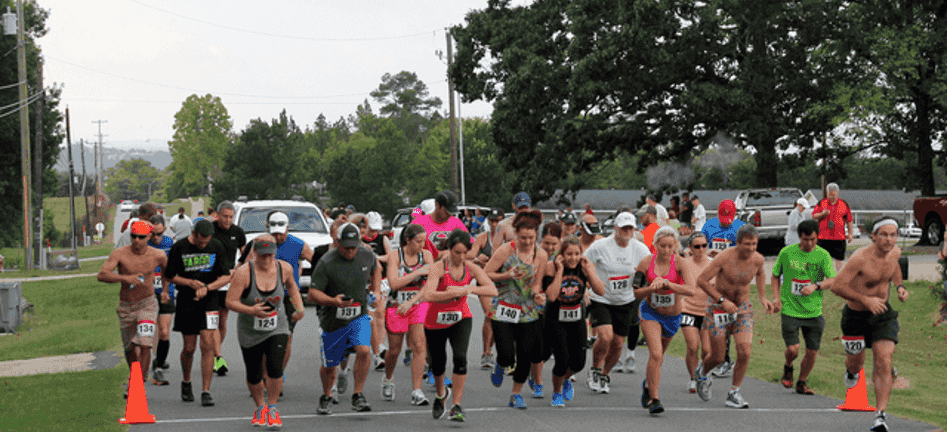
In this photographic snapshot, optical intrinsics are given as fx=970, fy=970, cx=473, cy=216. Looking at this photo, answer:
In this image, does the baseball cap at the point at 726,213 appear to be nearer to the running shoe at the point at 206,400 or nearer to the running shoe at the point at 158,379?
the running shoe at the point at 206,400

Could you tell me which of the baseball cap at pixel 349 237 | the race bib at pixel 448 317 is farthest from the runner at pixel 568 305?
the baseball cap at pixel 349 237

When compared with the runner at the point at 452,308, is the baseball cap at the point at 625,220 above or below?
above

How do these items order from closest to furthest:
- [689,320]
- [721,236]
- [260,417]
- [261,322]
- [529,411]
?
1. [261,322]
2. [260,417]
3. [529,411]
4. [689,320]
5. [721,236]

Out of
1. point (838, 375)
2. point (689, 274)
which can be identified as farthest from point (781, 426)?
point (838, 375)

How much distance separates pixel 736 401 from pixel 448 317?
2822 millimetres

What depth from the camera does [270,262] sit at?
796 centimetres

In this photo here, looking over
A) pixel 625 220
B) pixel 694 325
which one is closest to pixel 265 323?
pixel 625 220

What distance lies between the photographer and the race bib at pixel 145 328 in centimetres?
898

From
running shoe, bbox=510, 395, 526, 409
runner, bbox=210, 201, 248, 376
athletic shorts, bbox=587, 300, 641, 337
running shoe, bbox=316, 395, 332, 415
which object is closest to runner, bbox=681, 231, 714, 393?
athletic shorts, bbox=587, 300, 641, 337

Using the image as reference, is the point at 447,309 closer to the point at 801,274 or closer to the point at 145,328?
the point at 145,328

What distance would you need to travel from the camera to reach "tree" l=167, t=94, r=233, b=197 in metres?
120

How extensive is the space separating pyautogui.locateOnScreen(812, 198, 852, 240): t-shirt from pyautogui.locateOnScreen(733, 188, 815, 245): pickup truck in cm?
784

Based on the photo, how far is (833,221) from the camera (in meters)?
17.1

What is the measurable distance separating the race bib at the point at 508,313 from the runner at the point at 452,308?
0.28m
